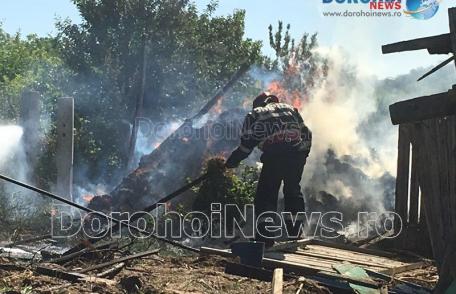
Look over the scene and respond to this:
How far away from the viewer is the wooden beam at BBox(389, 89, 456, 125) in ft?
12.7

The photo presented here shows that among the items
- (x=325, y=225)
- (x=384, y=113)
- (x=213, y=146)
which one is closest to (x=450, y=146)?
(x=325, y=225)

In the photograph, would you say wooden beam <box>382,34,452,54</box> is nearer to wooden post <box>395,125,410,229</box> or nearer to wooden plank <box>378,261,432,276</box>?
wooden plank <box>378,261,432,276</box>

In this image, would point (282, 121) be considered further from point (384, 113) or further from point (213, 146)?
point (384, 113)

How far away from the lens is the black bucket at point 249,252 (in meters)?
5.68

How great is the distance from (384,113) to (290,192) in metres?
13.5

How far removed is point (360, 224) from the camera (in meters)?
9.98

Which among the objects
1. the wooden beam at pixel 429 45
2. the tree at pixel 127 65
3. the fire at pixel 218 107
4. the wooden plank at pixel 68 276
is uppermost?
the tree at pixel 127 65

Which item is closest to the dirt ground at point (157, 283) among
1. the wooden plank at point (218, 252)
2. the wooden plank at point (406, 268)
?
the wooden plank at point (218, 252)

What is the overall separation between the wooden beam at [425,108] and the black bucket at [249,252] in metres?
2.33

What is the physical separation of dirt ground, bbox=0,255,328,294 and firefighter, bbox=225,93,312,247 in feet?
6.10

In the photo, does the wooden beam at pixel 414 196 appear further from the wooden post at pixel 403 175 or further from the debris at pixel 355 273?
the debris at pixel 355 273

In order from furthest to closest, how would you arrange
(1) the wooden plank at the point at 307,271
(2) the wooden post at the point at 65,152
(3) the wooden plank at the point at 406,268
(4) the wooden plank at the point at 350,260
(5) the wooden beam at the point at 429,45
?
(2) the wooden post at the point at 65,152
(4) the wooden plank at the point at 350,260
(3) the wooden plank at the point at 406,268
(1) the wooden plank at the point at 307,271
(5) the wooden beam at the point at 429,45

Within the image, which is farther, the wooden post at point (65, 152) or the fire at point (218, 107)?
the fire at point (218, 107)

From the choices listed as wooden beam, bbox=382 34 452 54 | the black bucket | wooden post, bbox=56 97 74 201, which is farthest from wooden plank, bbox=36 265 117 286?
wooden post, bbox=56 97 74 201
